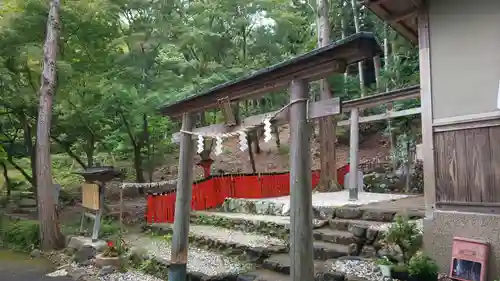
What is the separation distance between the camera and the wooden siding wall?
492 centimetres

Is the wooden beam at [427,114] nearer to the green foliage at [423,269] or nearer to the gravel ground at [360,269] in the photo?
the green foliage at [423,269]

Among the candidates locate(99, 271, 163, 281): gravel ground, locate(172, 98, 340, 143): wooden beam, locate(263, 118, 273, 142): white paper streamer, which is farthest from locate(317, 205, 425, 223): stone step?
locate(99, 271, 163, 281): gravel ground

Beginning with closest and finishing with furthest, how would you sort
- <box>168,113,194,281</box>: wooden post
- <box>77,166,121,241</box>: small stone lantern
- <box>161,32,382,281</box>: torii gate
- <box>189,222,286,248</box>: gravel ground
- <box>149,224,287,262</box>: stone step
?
1. <box>161,32,382,281</box>: torii gate
2. <box>168,113,194,281</box>: wooden post
3. <box>149,224,287,262</box>: stone step
4. <box>189,222,286,248</box>: gravel ground
5. <box>77,166,121,241</box>: small stone lantern

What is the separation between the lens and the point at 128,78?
14828mm

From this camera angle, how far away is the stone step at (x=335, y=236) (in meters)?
7.29

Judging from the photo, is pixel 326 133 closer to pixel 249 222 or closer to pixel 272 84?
pixel 249 222

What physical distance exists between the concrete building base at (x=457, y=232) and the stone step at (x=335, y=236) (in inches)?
64.3

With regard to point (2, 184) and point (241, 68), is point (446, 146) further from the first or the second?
point (2, 184)

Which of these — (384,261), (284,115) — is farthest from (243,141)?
(384,261)

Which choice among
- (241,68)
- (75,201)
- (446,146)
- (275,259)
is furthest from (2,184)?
(446,146)

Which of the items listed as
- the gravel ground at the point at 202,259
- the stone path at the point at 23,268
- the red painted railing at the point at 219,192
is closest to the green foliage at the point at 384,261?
the gravel ground at the point at 202,259

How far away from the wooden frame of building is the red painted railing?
8.62 metres

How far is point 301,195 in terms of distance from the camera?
487 cm

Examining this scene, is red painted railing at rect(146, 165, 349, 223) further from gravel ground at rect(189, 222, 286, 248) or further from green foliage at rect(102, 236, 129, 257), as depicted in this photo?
green foliage at rect(102, 236, 129, 257)
